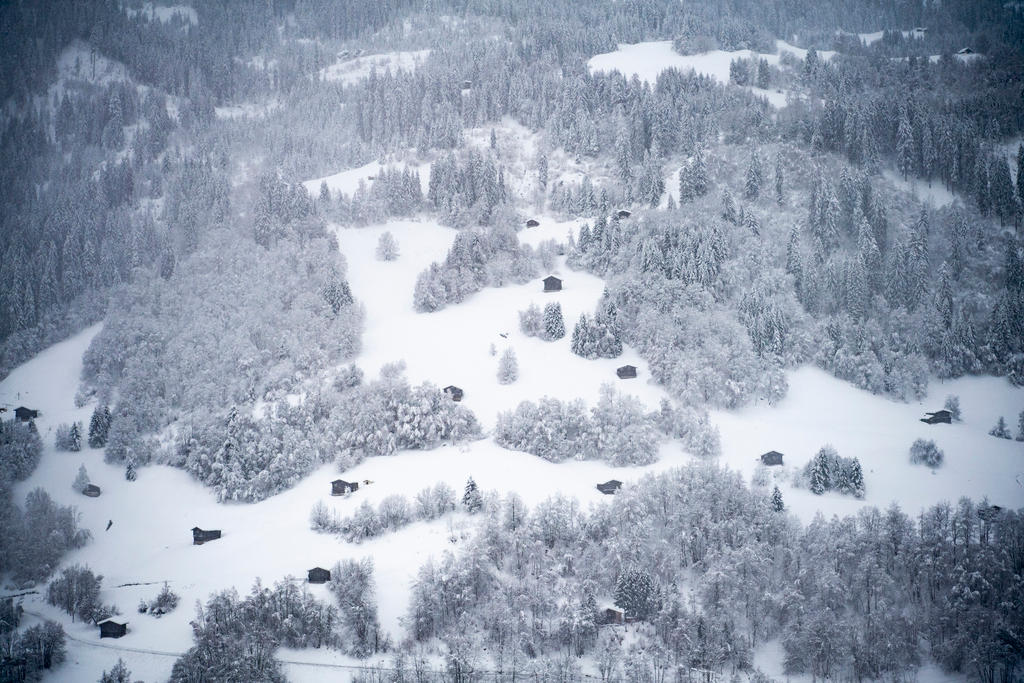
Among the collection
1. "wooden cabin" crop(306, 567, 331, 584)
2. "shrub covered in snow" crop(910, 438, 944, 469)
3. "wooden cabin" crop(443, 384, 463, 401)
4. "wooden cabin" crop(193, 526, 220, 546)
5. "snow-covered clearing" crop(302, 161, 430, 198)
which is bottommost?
"wooden cabin" crop(193, 526, 220, 546)

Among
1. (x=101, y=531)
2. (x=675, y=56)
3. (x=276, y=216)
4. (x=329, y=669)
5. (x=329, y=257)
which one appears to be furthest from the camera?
(x=675, y=56)

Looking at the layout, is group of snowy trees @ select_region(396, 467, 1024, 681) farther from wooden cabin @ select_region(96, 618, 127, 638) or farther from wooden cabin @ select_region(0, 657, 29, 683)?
wooden cabin @ select_region(0, 657, 29, 683)

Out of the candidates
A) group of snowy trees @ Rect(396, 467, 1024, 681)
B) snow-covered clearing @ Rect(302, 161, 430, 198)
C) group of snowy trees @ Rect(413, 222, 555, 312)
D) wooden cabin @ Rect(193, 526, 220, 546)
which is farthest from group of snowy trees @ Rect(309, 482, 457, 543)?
snow-covered clearing @ Rect(302, 161, 430, 198)

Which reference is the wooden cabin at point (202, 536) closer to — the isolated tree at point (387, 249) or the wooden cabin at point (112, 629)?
the wooden cabin at point (112, 629)

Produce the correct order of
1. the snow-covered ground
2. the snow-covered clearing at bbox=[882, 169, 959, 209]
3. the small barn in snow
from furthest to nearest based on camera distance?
the snow-covered ground < the small barn in snow < the snow-covered clearing at bbox=[882, 169, 959, 209]

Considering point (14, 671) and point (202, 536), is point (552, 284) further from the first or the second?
point (14, 671)

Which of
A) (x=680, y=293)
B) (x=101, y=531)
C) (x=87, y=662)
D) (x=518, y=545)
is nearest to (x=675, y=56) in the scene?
(x=680, y=293)

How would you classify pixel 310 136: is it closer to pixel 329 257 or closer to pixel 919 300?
pixel 329 257
